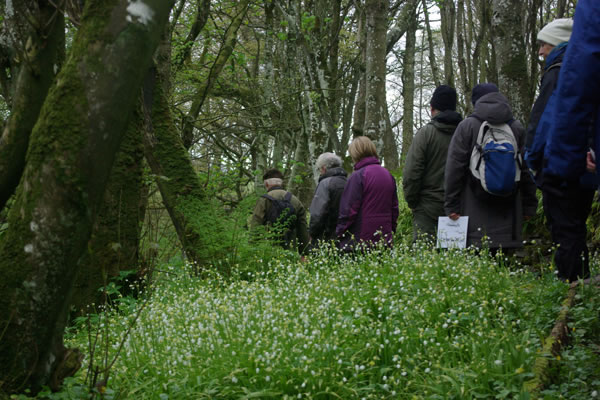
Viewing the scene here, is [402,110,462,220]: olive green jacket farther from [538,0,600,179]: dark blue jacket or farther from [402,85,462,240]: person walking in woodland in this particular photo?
[538,0,600,179]: dark blue jacket

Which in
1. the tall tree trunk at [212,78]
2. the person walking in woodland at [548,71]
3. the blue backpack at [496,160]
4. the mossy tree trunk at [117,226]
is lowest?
the mossy tree trunk at [117,226]

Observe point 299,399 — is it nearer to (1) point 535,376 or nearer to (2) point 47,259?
(1) point 535,376

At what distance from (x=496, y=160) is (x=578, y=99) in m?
2.50

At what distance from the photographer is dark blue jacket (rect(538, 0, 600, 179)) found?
2.74 metres

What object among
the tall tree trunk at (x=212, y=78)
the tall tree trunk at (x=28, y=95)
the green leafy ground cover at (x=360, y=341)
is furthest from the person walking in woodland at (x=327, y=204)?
the tall tree trunk at (x=28, y=95)

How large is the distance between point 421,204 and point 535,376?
3.70 m

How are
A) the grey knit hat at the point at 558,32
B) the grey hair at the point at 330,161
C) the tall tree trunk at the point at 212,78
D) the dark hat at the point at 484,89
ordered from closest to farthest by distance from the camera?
the grey knit hat at the point at 558,32 < the dark hat at the point at 484,89 < the grey hair at the point at 330,161 < the tall tree trunk at the point at 212,78

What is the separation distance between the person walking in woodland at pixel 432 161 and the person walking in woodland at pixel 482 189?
0.73 meters

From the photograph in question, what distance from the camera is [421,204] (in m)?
6.53

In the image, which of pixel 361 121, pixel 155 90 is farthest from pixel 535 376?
pixel 361 121

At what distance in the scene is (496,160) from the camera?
17.3 ft

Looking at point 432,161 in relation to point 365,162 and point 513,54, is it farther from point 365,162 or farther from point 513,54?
point 513,54

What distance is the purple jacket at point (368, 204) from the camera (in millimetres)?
6645

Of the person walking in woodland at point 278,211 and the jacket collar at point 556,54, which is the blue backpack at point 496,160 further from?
the person walking in woodland at point 278,211
